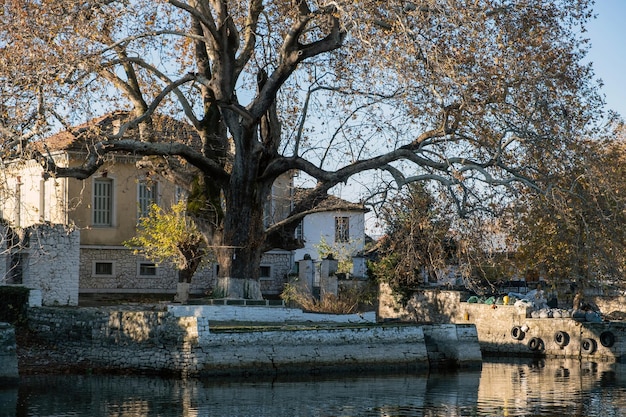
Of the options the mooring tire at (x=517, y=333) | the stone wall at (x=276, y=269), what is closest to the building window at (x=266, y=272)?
the stone wall at (x=276, y=269)

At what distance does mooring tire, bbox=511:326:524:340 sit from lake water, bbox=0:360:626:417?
240 inches

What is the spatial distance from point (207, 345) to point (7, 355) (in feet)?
14.4

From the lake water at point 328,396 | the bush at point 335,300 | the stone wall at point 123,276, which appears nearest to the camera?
the lake water at point 328,396

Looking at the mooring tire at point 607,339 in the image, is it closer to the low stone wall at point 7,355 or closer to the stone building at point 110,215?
the stone building at point 110,215

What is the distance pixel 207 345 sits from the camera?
81.0ft

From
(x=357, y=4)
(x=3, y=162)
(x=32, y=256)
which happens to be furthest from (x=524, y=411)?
(x=32, y=256)

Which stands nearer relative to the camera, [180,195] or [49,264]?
[49,264]

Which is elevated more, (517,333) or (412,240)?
(412,240)

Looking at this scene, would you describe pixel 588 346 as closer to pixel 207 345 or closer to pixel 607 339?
pixel 607 339

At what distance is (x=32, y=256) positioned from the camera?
103ft

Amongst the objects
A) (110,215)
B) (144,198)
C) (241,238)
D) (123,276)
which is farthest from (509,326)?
(110,215)

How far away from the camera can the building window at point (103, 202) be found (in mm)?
39625

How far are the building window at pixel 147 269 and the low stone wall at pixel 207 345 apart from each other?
38.5 ft

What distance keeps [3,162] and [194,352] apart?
19.7ft
